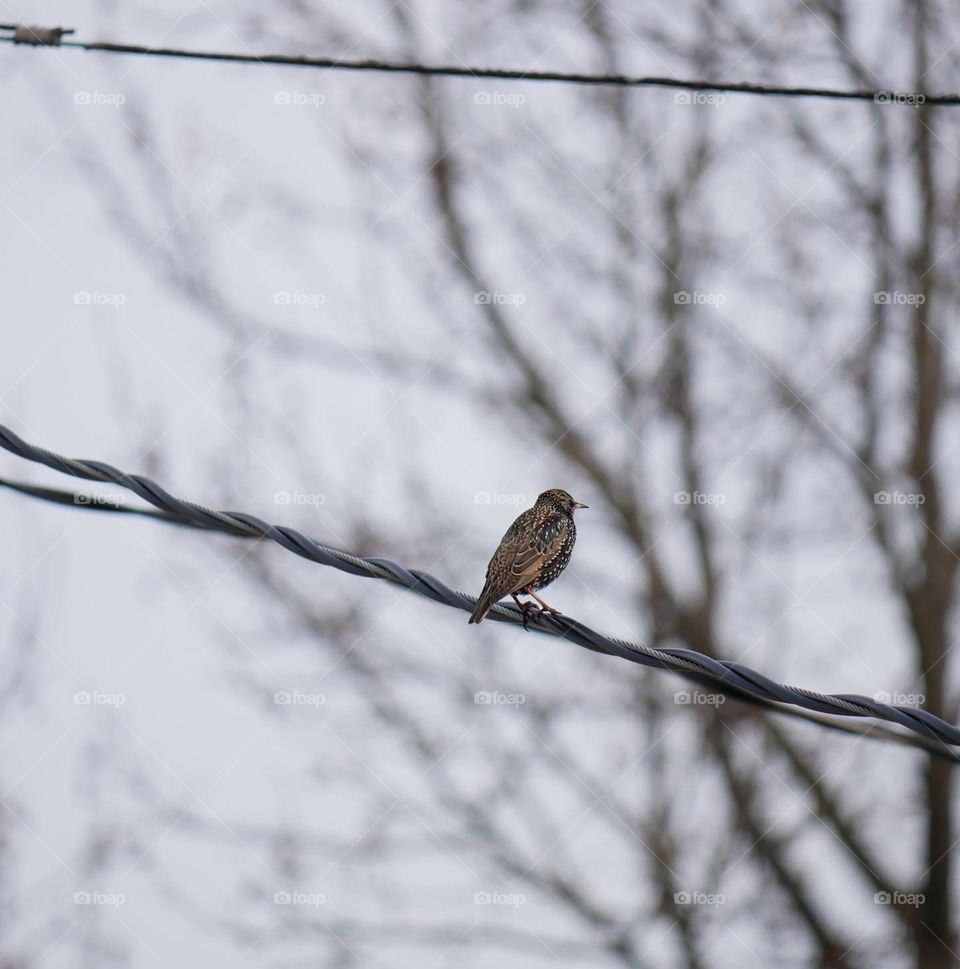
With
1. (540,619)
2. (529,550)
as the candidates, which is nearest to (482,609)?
(540,619)

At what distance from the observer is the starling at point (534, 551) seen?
5.36 metres

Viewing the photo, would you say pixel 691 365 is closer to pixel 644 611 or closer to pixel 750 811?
pixel 644 611

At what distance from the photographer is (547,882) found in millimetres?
13047

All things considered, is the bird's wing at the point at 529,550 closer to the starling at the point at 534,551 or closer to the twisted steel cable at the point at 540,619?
the starling at the point at 534,551

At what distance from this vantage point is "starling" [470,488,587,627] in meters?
5.36

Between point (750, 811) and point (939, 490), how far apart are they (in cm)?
396

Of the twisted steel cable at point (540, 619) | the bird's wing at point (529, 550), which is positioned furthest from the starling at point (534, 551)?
the twisted steel cable at point (540, 619)

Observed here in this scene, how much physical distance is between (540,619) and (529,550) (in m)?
1.28

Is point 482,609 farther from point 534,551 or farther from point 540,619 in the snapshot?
point 534,551

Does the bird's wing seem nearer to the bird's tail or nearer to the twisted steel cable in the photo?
the bird's tail

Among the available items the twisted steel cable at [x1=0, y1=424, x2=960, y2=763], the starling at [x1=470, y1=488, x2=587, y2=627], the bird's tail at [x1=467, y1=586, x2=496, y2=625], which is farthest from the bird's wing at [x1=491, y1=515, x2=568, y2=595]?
the twisted steel cable at [x1=0, y1=424, x2=960, y2=763]

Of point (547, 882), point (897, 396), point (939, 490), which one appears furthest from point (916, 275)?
point (547, 882)

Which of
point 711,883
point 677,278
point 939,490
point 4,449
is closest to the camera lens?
point 4,449

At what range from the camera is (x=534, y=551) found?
5.59m
